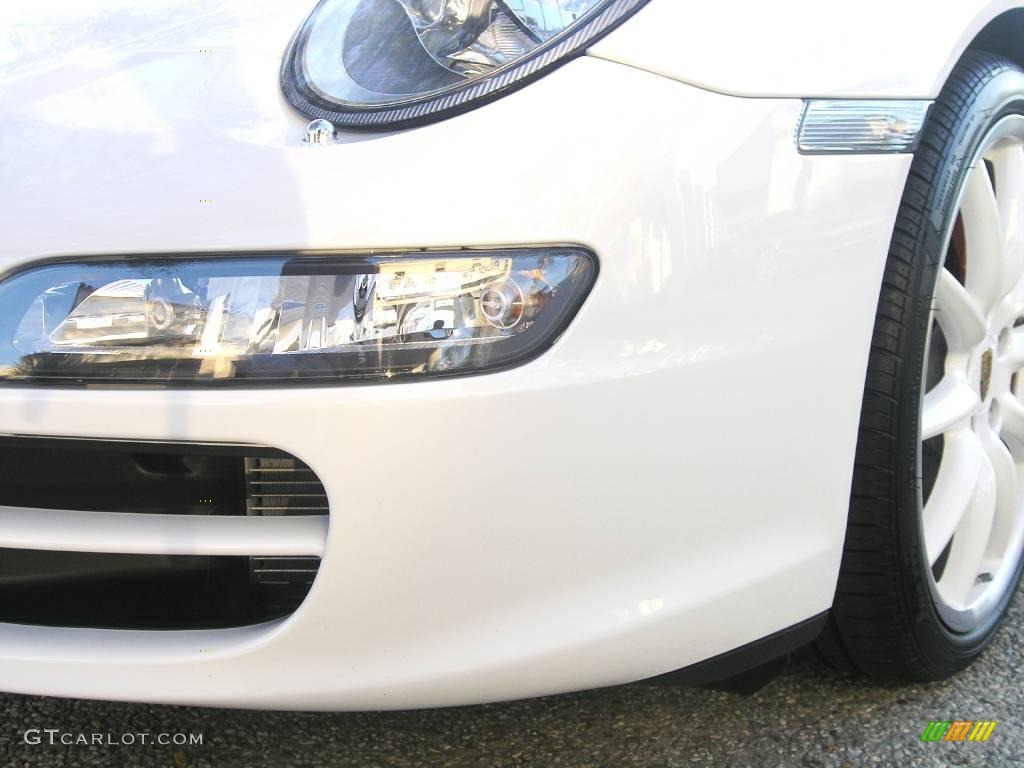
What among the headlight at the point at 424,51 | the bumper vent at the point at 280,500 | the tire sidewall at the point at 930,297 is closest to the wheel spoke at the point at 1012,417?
the tire sidewall at the point at 930,297

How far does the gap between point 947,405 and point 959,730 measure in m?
0.51

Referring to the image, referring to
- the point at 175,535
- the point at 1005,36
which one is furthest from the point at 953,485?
the point at 175,535

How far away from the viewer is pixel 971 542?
1.92 metres

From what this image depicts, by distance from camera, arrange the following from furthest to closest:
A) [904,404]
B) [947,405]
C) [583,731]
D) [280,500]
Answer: [947,405], [583,731], [904,404], [280,500]

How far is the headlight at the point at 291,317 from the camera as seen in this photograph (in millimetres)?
1202

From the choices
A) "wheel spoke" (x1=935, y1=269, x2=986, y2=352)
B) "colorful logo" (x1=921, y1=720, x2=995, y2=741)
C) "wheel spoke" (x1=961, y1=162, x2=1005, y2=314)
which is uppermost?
"wheel spoke" (x1=961, y1=162, x2=1005, y2=314)

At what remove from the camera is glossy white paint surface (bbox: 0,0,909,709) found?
1.20m

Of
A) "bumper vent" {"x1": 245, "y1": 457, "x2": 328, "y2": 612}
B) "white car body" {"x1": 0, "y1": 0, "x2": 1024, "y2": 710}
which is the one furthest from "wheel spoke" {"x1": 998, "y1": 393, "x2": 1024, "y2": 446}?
"bumper vent" {"x1": 245, "y1": 457, "x2": 328, "y2": 612}

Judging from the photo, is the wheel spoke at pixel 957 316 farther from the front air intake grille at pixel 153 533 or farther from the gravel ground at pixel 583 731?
the front air intake grille at pixel 153 533

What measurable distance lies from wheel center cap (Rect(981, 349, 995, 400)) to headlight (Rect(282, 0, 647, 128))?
3.26 ft

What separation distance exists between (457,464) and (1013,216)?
1.18 m

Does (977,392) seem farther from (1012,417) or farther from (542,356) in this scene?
(542,356)

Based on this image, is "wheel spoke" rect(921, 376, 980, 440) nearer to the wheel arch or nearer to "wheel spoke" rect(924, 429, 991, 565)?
"wheel spoke" rect(924, 429, 991, 565)

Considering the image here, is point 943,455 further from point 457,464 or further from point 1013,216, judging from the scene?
point 457,464
